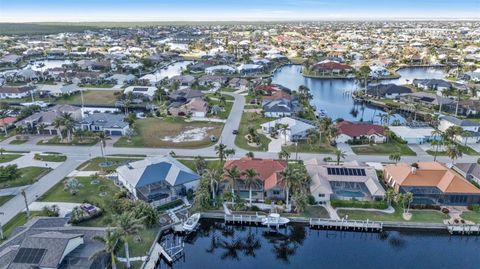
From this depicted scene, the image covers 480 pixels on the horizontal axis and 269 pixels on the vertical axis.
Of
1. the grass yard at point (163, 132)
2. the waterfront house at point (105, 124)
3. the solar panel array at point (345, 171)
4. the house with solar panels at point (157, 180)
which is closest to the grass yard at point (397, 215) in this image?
the solar panel array at point (345, 171)

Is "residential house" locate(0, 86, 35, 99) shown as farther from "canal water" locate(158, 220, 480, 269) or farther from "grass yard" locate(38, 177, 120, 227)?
"canal water" locate(158, 220, 480, 269)

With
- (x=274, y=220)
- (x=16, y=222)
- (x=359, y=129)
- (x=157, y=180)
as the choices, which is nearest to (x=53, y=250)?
(x=16, y=222)

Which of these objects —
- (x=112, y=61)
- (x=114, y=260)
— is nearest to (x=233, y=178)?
(x=114, y=260)

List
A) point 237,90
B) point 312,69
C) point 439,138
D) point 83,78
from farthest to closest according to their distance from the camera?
point 312,69, point 83,78, point 237,90, point 439,138

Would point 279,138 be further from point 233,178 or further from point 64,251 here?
point 64,251

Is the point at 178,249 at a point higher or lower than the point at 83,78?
lower

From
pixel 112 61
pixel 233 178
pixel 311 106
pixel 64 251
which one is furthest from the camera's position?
pixel 112 61
